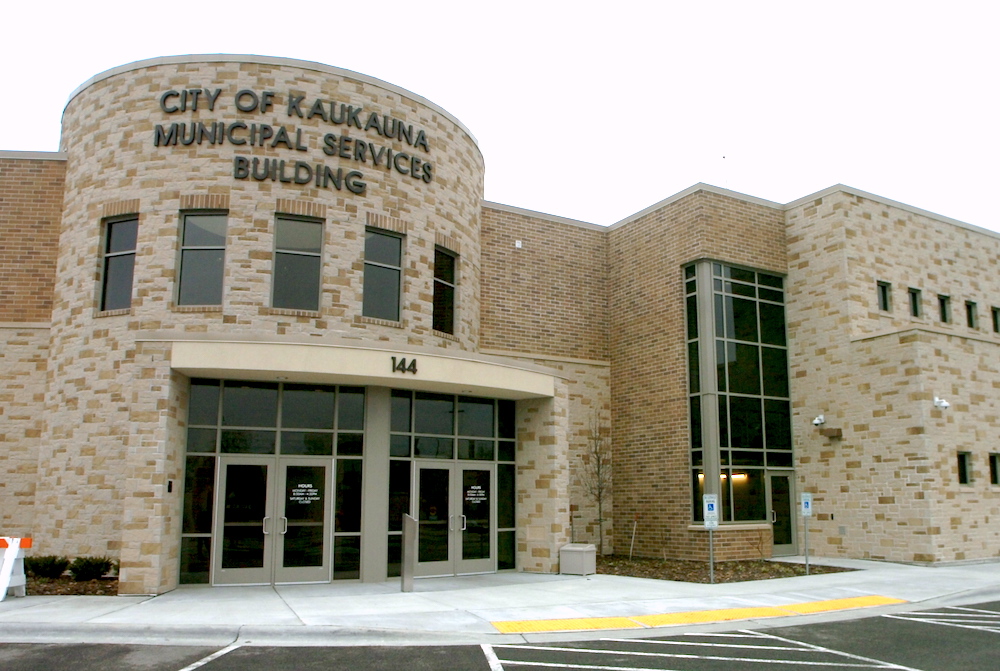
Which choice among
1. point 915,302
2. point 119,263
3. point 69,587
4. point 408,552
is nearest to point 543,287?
point 408,552

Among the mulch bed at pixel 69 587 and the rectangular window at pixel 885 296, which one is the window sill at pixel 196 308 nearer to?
the mulch bed at pixel 69 587

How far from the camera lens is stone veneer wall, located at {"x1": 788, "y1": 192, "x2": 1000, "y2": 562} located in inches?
745

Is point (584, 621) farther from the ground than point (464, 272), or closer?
closer

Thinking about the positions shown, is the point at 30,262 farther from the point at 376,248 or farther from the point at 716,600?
the point at 716,600

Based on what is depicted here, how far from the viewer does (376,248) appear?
18.1m

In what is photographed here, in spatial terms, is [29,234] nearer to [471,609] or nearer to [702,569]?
[471,609]

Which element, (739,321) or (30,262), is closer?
(30,262)

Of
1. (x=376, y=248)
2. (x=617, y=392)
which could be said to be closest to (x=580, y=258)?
(x=617, y=392)

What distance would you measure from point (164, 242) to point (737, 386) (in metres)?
14.0

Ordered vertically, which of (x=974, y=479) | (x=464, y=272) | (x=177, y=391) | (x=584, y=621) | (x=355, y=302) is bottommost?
(x=584, y=621)

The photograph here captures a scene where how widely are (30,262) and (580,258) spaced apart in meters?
13.8

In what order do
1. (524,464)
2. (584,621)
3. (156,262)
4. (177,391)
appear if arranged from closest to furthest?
(584,621) < (177,391) < (156,262) < (524,464)

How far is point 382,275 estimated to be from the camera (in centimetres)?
1812

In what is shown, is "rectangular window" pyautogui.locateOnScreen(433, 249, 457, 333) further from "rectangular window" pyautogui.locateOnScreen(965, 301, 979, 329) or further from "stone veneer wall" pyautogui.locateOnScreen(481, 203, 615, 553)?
"rectangular window" pyautogui.locateOnScreen(965, 301, 979, 329)
